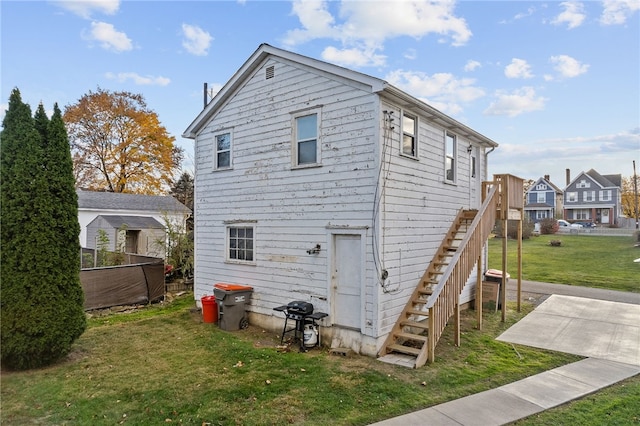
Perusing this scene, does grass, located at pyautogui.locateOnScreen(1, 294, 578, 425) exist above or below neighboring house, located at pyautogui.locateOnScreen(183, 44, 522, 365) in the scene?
below

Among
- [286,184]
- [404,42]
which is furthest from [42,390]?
[404,42]

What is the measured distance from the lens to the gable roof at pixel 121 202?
21625 mm

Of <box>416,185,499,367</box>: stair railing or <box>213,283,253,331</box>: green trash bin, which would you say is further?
<box>213,283,253,331</box>: green trash bin

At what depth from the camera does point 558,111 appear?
14.8m

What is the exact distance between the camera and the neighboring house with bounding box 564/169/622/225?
49250 millimetres

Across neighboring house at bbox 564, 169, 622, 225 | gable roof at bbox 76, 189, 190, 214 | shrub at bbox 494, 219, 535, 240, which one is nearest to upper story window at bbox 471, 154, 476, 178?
gable roof at bbox 76, 189, 190, 214

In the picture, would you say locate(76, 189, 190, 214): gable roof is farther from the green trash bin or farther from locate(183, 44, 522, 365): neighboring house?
the green trash bin

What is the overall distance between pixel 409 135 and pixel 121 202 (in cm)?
2096

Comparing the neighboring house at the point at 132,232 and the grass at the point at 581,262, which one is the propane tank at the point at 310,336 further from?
the neighboring house at the point at 132,232

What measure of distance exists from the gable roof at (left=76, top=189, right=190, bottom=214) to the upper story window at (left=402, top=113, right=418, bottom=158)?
55.9ft

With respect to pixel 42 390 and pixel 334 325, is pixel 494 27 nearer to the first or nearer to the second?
pixel 334 325

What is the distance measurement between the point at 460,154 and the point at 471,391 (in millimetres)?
7105

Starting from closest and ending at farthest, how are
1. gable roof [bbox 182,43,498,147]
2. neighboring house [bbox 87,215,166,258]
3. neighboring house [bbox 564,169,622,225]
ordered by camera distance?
gable roof [bbox 182,43,498,147] < neighboring house [bbox 87,215,166,258] < neighboring house [bbox 564,169,622,225]

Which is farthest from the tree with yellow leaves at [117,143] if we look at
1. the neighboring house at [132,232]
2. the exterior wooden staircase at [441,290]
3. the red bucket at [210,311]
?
the exterior wooden staircase at [441,290]
